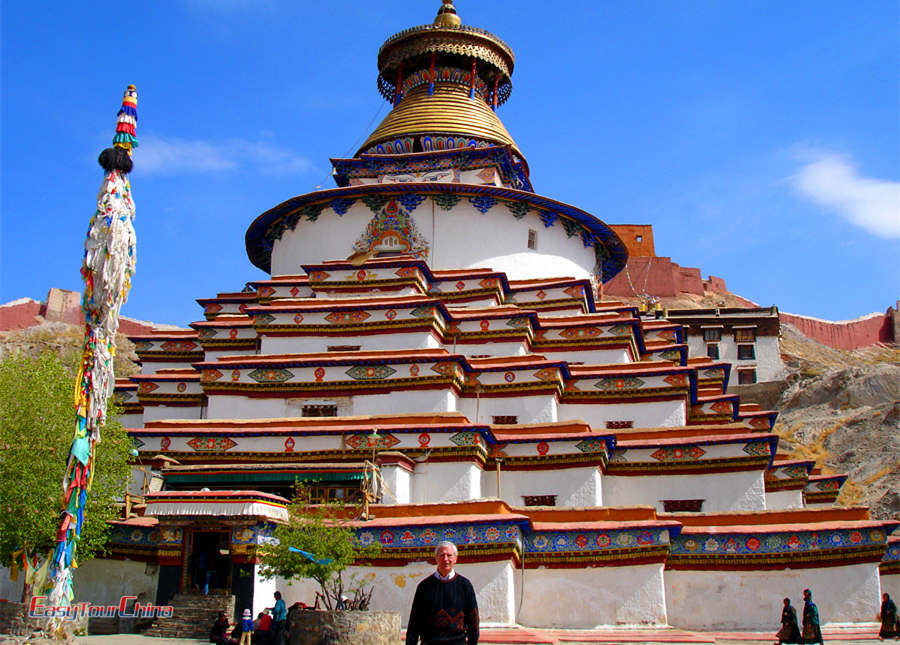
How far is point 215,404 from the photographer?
19891 mm

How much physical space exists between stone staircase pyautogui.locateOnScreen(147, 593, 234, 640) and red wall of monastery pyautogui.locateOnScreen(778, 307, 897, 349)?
45085 mm

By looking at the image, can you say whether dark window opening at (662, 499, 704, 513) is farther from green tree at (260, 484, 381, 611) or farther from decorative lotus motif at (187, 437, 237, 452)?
decorative lotus motif at (187, 437, 237, 452)

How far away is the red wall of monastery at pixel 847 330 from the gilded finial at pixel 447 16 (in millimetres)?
29970

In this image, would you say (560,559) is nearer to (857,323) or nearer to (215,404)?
(215,404)

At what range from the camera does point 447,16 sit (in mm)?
31516

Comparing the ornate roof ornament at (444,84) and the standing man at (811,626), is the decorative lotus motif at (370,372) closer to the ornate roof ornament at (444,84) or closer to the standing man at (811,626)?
the standing man at (811,626)

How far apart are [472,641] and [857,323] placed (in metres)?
53.3

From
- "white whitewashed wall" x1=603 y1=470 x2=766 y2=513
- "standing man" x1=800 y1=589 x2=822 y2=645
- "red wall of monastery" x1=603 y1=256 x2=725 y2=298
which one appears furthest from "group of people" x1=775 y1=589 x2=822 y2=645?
"red wall of monastery" x1=603 y1=256 x2=725 y2=298

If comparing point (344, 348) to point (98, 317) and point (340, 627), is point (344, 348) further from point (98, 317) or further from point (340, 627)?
point (340, 627)

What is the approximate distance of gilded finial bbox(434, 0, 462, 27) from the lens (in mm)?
31245

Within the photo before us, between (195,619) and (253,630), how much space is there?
4.61 ft

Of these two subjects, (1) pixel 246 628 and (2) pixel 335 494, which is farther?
(2) pixel 335 494

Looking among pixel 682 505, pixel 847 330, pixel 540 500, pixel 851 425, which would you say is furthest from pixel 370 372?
pixel 847 330

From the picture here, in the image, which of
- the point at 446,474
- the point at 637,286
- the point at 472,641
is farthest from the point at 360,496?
the point at 637,286
